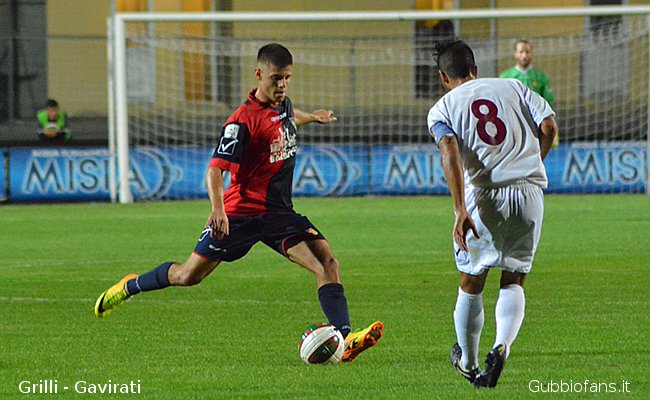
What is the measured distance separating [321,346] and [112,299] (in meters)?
2.10

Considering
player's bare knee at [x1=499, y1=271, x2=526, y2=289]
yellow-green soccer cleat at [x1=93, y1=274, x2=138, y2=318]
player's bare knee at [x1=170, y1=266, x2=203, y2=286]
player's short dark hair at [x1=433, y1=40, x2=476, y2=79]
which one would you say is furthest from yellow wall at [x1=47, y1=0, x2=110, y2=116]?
player's bare knee at [x1=499, y1=271, x2=526, y2=289]

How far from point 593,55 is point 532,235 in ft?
68.0

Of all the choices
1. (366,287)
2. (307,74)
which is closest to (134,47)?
(307,74)

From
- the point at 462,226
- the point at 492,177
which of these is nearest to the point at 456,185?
the point at 462,226

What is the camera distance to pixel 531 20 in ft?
95.8

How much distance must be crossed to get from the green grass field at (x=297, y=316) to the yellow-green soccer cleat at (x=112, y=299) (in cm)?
11

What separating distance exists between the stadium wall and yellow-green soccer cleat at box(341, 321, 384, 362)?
15022 millimetres

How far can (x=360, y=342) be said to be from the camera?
6977 millimetres

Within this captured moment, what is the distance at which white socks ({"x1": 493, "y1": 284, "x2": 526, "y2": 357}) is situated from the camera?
6090mm

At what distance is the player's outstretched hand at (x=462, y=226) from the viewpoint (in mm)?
5949

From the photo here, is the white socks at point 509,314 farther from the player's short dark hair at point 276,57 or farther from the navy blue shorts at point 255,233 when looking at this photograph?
the player's short dark hair at point 276,57

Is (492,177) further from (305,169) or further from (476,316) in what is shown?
(305,169)

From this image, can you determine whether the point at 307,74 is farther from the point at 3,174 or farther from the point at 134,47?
the point at 3,174

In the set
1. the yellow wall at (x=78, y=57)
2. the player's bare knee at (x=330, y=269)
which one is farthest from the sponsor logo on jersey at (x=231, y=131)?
the yellow wall at (x=78, y=57)
